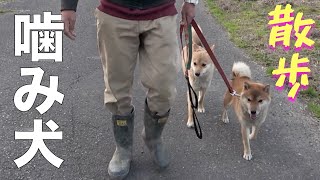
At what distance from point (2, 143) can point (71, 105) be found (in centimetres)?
87

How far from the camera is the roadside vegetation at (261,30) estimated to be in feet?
15.1

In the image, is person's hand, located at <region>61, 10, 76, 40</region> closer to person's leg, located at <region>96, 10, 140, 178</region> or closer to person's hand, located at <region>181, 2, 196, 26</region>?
person's leg, located at <region>96, 10, 140, 178</region>

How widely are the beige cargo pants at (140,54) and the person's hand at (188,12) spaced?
0.56 ft

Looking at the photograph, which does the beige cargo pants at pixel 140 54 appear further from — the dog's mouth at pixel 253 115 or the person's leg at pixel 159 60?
the dog's mouth at pixel 253 115

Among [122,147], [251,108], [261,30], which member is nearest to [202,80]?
[251,108]

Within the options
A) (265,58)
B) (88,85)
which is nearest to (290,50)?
(265,58)

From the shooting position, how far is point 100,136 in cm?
352

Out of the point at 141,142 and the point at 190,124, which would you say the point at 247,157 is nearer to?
the point at 190,124

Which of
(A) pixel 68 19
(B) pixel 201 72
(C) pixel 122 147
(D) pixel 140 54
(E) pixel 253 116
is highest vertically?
(A) pixel 68 19

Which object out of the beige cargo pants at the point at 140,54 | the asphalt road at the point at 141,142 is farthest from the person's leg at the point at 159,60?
the asphalt road at the point at 141,142

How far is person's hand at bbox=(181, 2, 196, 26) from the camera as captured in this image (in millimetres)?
2721

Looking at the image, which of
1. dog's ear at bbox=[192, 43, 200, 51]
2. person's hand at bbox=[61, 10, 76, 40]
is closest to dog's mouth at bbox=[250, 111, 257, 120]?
dog's ear at bbox=[192, 43, 200, 51]

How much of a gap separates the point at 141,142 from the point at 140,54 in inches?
39.4

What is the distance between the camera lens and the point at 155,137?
3018mm
